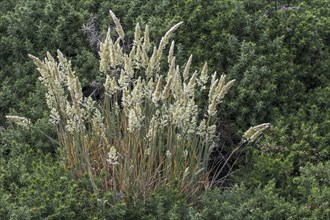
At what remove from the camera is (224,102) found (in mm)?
4812

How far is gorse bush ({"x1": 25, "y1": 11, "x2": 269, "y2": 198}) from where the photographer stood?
3.70 meters

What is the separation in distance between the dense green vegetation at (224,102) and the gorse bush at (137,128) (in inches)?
5.4

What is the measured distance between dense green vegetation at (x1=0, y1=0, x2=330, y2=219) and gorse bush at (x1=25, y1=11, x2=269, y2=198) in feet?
0.45

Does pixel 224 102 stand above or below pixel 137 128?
below

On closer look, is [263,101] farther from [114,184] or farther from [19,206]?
[19,206]

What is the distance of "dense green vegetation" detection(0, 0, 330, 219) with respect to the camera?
379 centimetres

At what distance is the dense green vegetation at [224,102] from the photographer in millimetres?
3789

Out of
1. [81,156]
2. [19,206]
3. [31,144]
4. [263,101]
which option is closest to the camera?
[19,206]

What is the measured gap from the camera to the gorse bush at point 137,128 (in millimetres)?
3695

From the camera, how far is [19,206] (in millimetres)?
3682

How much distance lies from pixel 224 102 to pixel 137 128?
1.27 m

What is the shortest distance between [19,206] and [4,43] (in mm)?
2095

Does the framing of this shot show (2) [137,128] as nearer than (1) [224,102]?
Yes

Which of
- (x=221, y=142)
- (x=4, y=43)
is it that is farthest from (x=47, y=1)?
(x=221, y=142)
